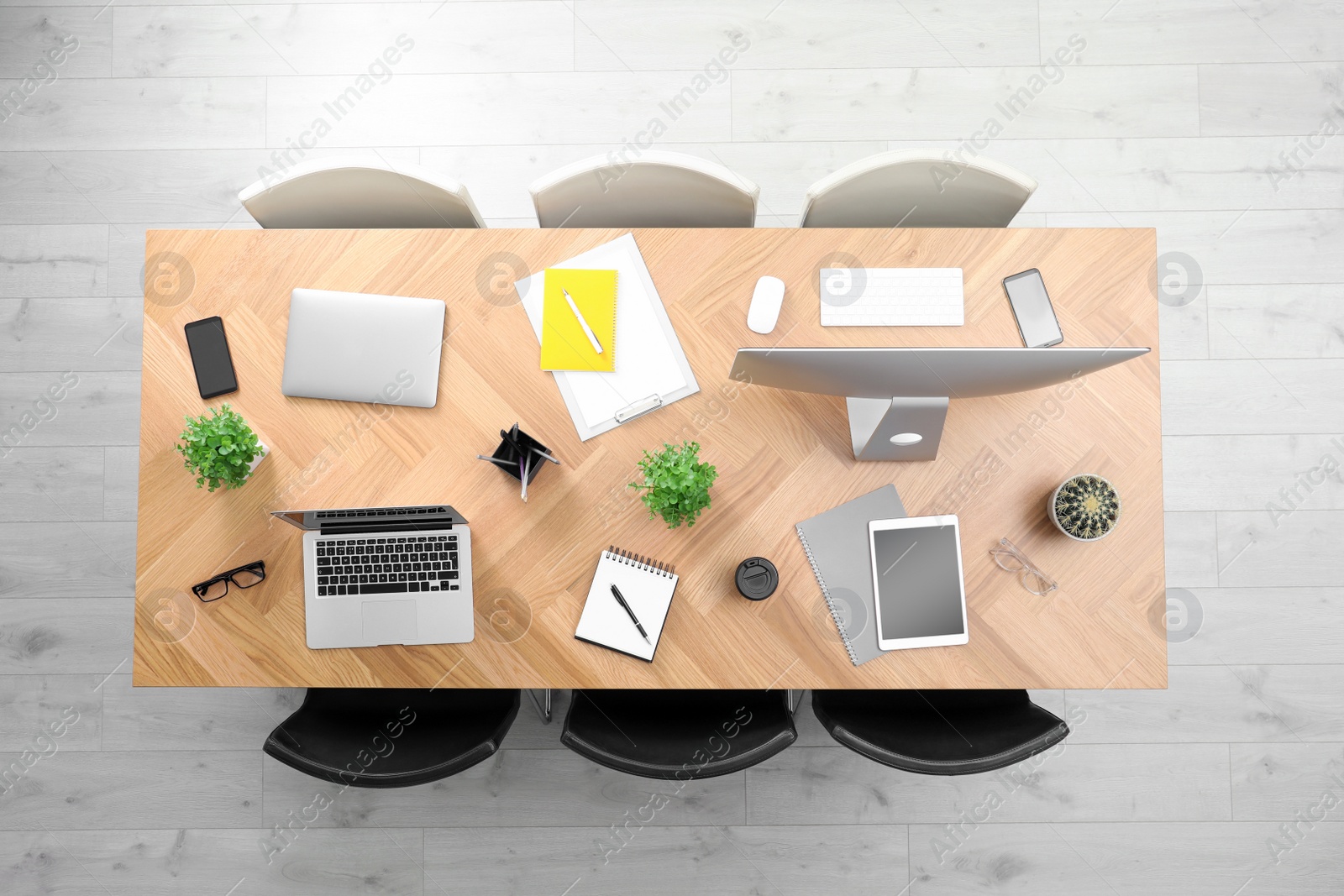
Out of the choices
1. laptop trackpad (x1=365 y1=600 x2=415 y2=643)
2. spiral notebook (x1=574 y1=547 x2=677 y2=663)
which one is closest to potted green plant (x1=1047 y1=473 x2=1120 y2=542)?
spiral notebook (x1=574 y1=547 x2=677 y2=663)

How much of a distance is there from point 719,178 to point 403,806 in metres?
1.91

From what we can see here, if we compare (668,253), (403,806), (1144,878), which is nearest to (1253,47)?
(668,253)

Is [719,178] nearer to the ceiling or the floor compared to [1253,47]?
nearer to the floor

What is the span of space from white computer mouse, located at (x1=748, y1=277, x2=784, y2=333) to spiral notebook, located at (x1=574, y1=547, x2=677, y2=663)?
53cm

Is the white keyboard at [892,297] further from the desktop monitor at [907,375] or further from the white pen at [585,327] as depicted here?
the white pen at [585,327]

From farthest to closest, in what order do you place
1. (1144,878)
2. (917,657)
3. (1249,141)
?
(1249,141) → (1144,878) → (917,657)

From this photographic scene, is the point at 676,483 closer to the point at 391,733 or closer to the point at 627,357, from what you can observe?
the point at 627,357

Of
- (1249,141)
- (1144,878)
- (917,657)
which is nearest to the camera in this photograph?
(917,657)

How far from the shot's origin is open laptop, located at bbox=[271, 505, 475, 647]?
1509mm

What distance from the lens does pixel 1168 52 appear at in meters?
2.31

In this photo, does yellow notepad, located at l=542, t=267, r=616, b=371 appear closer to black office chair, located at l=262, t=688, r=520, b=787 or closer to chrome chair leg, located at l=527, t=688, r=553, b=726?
black office chair, located at l=262, t=688, r=520, b=787

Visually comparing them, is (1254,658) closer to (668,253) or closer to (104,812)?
(668,253)

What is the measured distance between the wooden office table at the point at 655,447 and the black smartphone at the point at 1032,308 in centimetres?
2

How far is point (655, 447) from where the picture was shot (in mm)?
1543
